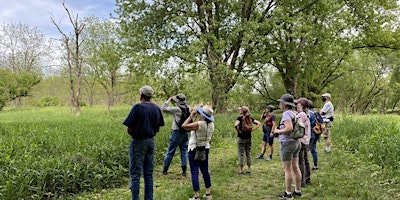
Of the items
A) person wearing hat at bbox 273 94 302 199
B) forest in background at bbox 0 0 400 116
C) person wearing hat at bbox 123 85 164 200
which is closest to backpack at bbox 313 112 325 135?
person wearing hat at bbox 273 94 302 199

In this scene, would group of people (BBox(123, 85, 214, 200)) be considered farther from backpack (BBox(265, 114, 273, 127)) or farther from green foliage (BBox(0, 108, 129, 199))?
backpack (BBox(265, 114, 273, 127))

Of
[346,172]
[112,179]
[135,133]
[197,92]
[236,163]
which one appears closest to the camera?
[135,133]

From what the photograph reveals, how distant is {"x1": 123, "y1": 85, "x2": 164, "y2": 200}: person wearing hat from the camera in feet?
17.0

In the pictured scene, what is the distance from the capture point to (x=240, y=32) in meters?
19.7

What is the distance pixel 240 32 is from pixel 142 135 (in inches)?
606

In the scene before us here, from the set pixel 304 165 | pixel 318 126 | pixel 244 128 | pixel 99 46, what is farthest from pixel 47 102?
pixel 304 165

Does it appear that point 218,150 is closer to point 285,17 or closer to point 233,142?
point 233,142

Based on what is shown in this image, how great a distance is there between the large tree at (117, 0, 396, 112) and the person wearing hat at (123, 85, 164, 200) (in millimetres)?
13013

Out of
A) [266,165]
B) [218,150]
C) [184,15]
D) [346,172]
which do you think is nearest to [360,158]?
[346,172]

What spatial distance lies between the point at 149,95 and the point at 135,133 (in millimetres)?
608

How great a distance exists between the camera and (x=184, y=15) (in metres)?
19.1

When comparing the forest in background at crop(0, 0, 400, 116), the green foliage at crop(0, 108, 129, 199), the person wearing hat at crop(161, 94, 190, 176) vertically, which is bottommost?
the green foliage at crop(0, 108, 129, 199)

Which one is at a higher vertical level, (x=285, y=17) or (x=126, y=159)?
(x=285, y=17)

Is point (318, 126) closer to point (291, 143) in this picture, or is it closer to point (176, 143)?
point (291, 143)
